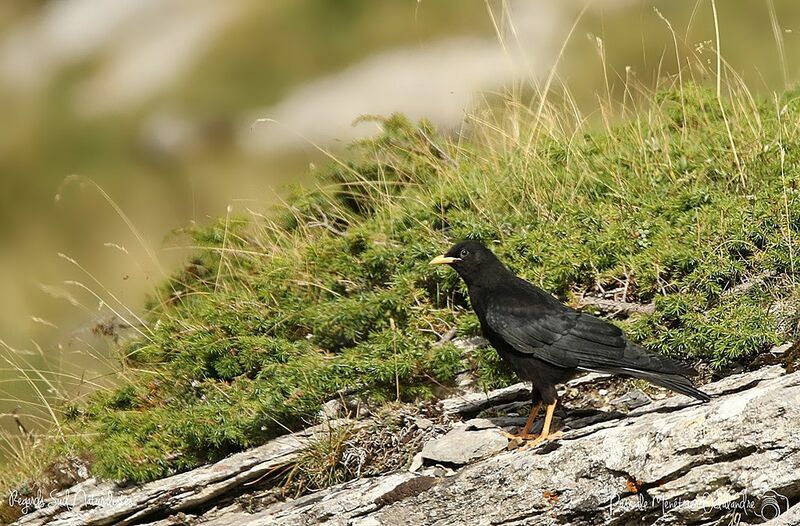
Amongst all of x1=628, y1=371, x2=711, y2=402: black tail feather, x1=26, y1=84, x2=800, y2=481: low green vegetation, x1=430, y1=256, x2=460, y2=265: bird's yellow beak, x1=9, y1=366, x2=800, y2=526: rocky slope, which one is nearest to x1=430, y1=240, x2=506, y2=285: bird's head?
x1=430, y1=256, x2=460, y2=265: bird's yellow beak

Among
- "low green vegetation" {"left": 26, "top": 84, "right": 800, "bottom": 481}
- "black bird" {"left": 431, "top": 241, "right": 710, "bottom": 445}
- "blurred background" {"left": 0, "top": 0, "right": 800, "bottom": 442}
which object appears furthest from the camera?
"blurred background" {"left": 0, "top": 0, "right": 800, "bottom": 442}

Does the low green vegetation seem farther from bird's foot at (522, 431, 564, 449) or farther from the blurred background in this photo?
bird's foot at (522, 431, 564, 449)

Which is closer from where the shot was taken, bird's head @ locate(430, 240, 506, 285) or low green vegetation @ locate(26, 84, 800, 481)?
bird's head @ locate(430, 240, 506, 285)

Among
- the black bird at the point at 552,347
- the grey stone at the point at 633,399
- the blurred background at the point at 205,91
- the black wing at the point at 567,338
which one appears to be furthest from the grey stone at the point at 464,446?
the blurred background at the point at 205,91

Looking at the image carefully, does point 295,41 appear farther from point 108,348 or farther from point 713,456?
point 713,456

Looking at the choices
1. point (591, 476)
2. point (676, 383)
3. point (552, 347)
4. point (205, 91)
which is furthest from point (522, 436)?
point (205, 91)

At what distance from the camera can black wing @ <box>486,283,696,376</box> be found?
18.1 ft

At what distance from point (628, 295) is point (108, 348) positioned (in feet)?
15.1

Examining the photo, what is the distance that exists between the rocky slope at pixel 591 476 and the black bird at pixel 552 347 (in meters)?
0.24

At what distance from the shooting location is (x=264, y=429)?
6539 mm

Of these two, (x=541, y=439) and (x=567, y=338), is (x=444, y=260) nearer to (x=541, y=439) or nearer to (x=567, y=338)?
(x=567, y=338)

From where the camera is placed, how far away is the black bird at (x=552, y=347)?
18.0ft

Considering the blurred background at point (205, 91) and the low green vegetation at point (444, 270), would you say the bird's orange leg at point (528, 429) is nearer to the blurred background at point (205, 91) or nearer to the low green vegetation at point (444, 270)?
the low green vegetation at point (444, 270)

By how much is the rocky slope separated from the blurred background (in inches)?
95.8
